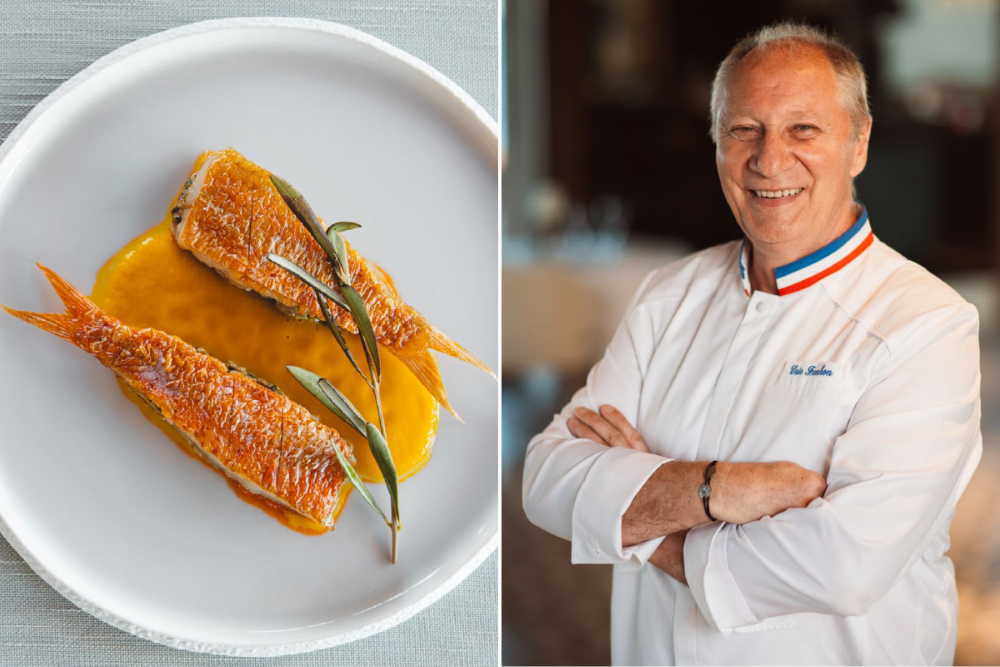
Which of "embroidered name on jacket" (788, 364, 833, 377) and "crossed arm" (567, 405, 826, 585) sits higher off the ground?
"embroidered name on jacket" (788, 364, 833, 377)

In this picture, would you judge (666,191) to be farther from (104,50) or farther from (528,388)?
(104,50)

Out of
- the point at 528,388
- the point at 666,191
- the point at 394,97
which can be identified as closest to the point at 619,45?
the point at 666,191

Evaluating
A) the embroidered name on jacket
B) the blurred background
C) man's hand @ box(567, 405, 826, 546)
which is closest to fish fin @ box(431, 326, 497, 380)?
man's hand @ box(567, 405, 826, 546)

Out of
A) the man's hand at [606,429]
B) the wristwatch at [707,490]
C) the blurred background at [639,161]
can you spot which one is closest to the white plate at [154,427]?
the man's hand at [606,429]

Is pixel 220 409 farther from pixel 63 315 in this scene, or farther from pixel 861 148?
pixel 861 148

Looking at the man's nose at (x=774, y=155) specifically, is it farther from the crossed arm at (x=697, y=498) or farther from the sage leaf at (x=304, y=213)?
the sage leaf at (x=304, y=213)

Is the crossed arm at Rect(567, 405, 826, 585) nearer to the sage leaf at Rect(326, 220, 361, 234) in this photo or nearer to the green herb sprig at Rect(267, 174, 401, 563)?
the green herb sprig at Rect(267, 174, 401, 563)
